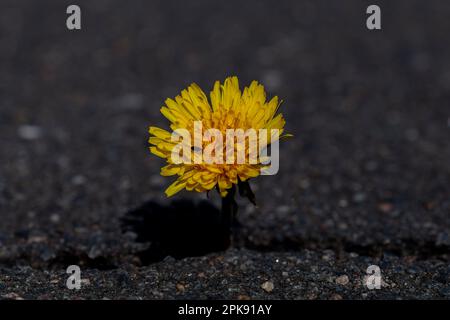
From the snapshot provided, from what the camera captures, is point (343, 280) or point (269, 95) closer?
point (343, 280)

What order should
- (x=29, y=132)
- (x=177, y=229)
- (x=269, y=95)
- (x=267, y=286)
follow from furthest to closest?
1. (x=269, y=95)
2. (x=29, y=132)
3. (x=177, y=229)
4. (x=267, y=286)

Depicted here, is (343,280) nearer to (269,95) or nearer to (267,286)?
(267,286)

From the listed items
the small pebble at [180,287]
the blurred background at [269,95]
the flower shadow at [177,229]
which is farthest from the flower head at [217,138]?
the blurred background at [269,95]

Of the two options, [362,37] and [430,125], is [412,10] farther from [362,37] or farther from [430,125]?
[430,125]

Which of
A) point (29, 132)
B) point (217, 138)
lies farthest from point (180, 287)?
point (29, 132)
